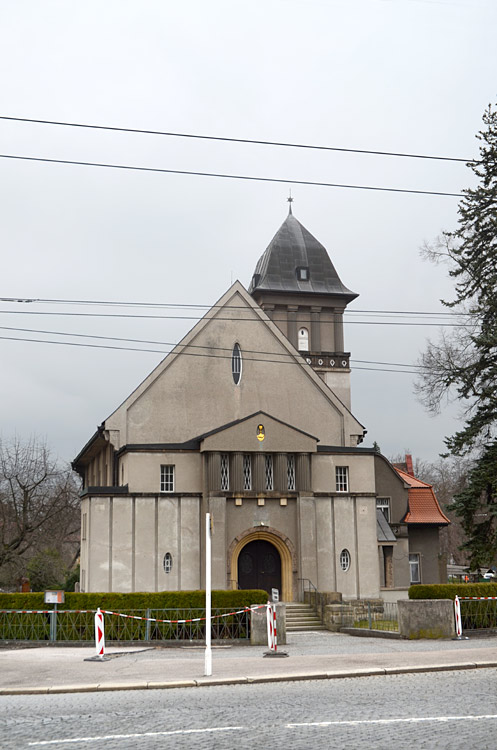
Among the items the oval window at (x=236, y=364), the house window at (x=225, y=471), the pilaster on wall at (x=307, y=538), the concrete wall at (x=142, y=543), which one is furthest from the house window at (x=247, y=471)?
the oval window at (x=236, y=364)

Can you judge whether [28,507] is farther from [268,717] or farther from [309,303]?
[268,717]

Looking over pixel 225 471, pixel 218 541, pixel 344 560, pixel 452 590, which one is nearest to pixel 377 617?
pixel 344 560

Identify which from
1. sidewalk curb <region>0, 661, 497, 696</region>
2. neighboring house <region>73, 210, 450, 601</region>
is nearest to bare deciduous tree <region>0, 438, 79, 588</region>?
neighboring house <region>73, 210, 450, 601</region>

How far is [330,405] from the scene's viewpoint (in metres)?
39.9

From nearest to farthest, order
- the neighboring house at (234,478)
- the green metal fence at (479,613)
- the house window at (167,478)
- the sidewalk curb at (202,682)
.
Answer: the sidewalk curb at (202,682) < the green metal fence at (479,613) < the neighboring house at (234,478) < the house window at (167,478)

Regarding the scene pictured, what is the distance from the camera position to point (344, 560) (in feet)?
121

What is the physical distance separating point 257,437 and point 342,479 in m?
4.62

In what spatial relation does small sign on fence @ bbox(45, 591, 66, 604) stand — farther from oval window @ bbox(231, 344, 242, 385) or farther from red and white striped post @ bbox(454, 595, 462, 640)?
oval window @ bbox(231, 344, 242, 385)

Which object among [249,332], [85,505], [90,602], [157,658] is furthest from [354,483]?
[157,658]

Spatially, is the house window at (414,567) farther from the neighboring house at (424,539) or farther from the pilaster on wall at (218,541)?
the pilaster on wall at (218,541)

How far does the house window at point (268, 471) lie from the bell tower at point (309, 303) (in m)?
20.2

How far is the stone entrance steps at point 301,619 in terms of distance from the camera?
32.8 meters

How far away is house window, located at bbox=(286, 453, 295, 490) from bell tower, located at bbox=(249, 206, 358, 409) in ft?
64.5

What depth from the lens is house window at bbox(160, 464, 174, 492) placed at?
36.3 metres
